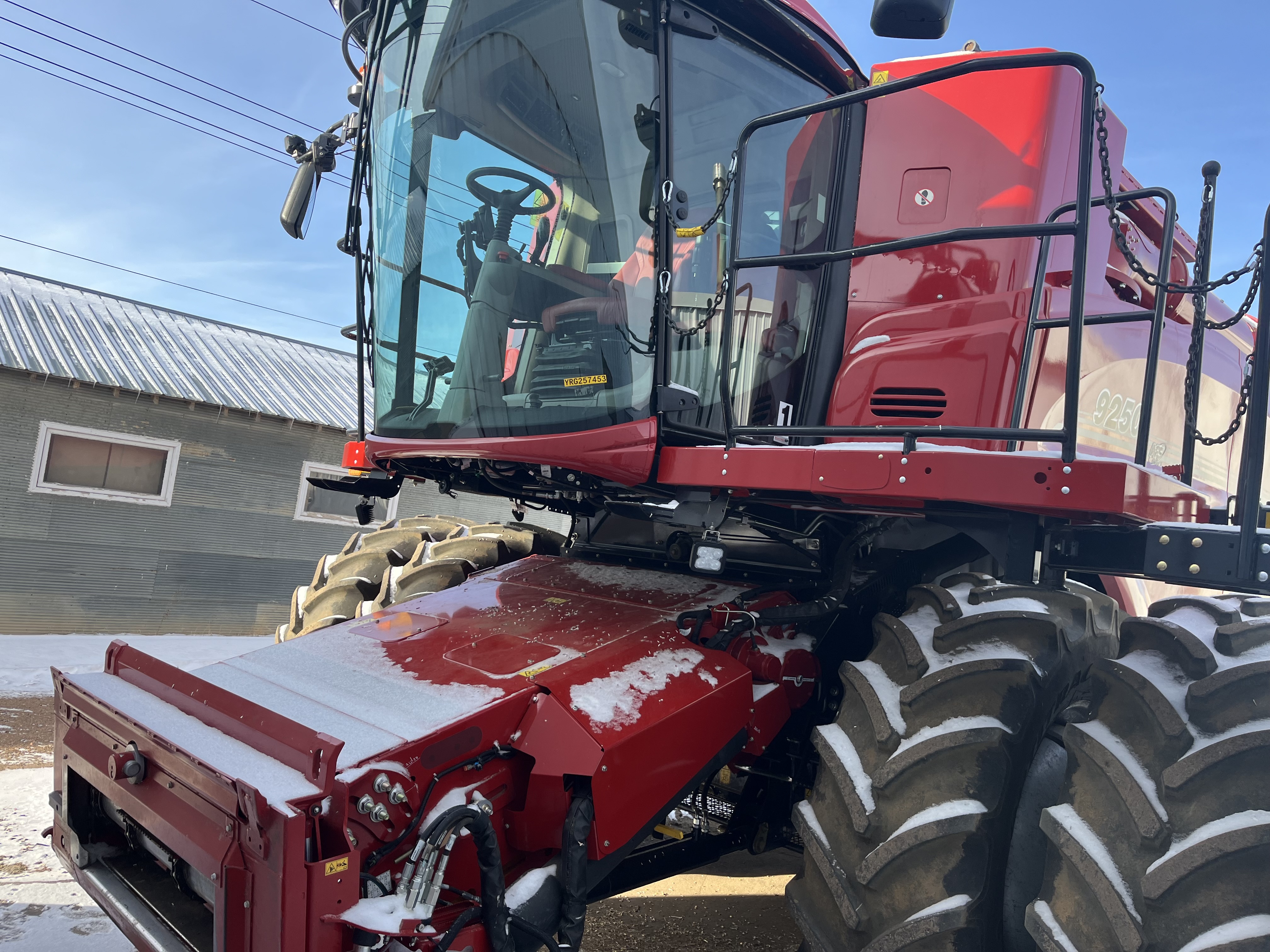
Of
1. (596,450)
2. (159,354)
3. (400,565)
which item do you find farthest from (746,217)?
(159,354)

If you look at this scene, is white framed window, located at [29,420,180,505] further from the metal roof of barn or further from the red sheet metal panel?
the red sheet metal panel

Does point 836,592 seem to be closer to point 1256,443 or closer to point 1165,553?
point 1165,553

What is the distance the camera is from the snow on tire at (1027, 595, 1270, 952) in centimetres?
185

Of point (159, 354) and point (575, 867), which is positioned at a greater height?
point (159, 354)

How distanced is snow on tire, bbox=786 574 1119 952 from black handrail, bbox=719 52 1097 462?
0.52 meters

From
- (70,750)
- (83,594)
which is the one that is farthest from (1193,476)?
(83,594)

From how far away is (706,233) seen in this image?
9.72 feet

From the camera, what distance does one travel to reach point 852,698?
252 centimetres

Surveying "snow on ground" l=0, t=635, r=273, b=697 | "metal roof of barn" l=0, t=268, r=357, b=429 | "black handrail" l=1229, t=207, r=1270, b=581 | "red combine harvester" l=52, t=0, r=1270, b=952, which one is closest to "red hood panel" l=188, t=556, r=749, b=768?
"red combine harvester" l=52, t=0, r=1270, b=952

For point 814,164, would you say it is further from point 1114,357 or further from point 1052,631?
point 1052,631

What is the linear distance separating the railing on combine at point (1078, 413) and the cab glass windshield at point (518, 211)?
1.19 ft

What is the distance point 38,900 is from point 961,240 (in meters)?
4.19

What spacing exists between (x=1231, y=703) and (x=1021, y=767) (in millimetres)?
509

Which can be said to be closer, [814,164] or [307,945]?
[307,945]
